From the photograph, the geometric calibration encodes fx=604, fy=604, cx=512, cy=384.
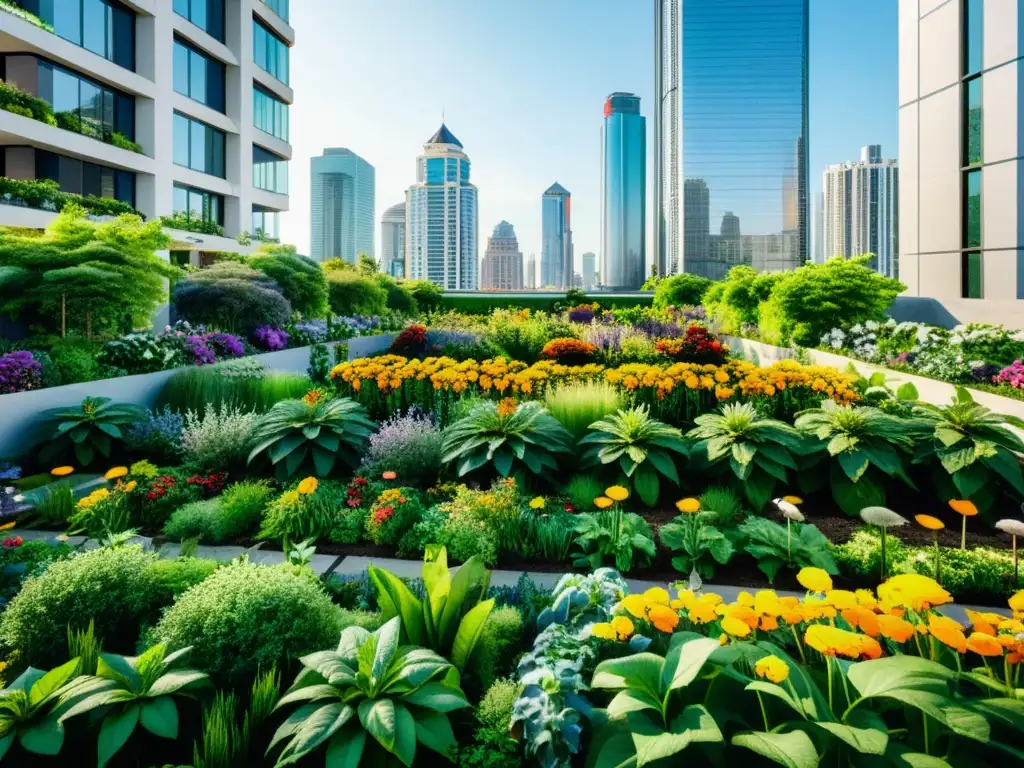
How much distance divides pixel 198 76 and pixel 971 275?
26388 mm

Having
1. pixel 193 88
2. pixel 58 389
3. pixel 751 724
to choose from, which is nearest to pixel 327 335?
pixel 58 389

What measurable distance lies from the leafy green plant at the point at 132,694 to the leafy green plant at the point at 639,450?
279 centimetres

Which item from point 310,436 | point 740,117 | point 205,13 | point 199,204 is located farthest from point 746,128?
Answer: point 310,436

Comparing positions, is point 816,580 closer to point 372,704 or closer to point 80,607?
point 372,704

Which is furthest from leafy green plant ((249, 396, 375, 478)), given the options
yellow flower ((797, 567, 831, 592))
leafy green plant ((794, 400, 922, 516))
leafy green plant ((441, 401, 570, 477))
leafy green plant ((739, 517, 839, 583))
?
yellow flower ((797, 567, 831, 592))

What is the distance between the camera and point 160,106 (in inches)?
838

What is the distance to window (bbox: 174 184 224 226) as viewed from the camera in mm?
23047


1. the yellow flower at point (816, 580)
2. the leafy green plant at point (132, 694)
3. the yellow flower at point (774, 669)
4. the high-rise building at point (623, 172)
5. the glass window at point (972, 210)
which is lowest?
the leafy green plant at point (132, 694)

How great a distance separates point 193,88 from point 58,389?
22.5 metres

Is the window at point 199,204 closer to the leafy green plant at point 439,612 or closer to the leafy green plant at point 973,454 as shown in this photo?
the leafy green plant at point 439,612

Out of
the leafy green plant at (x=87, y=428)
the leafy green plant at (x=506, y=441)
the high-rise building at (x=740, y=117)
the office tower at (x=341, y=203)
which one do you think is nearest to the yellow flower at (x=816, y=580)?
the leafy green plant at (x=506, y=441)

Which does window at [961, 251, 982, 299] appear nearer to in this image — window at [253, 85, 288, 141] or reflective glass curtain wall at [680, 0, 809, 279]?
window at [253, 85, 288, 141]

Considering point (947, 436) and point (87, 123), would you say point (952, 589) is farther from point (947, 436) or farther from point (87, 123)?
point (87, 123)

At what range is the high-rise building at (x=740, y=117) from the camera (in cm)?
8250
